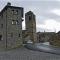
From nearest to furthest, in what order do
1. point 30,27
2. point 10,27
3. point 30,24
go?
point 10,27 < point 30,24 < point 30,27

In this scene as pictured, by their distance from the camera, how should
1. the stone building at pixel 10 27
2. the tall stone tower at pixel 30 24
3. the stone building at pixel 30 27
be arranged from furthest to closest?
1. the tall stone tower at pixel 30 24
2. the stone building at pixel 30 27
3. the stone building at pixel 10 27

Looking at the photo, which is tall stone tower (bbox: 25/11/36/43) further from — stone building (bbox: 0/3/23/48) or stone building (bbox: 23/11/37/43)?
stone building (bbox: 0/3/23/48)

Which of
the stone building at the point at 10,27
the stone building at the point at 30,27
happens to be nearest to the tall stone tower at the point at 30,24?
the stone building at the point at 30,27

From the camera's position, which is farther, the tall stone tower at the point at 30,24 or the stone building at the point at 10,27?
the tall stone tower at the point at 30,24

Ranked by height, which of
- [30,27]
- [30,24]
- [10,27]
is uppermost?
[30,24]

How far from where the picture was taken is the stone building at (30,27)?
5764 centimetres

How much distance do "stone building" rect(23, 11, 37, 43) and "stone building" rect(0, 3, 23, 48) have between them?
1071 cm

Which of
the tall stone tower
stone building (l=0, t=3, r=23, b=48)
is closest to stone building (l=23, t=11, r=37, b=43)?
the tall stone tower

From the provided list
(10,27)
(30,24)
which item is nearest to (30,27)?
(30,24)

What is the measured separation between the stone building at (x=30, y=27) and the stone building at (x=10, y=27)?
35.1 feet

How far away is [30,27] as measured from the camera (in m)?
58.7

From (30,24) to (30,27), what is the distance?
1120mm

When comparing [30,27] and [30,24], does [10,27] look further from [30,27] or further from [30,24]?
[30,27]

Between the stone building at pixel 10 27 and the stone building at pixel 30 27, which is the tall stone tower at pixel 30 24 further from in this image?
the stone building at pixel 10 27
